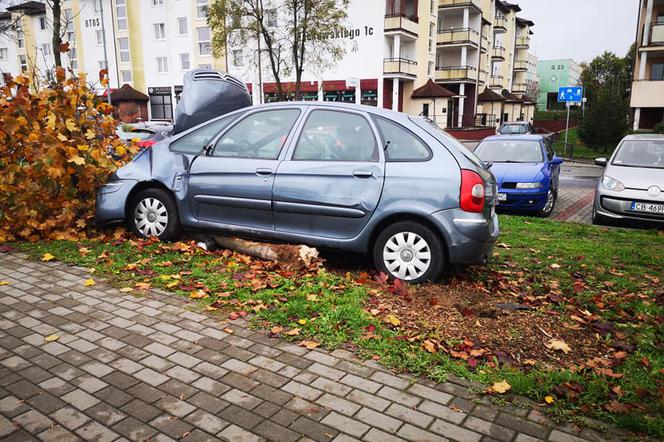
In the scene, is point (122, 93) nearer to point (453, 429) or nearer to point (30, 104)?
point (30, 104)

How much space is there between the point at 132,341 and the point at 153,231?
2.67 m

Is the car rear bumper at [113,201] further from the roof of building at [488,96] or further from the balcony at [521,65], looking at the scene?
the balcony at [521,65]

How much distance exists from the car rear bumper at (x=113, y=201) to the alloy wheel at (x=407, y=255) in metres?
3.28

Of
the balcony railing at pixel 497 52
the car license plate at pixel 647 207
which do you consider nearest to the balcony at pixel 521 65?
the balcony railing at pixel 497 52

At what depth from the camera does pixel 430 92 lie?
41906 millimetres

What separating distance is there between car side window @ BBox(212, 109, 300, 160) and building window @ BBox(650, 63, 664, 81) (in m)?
39.7

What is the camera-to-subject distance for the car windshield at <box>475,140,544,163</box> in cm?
1177

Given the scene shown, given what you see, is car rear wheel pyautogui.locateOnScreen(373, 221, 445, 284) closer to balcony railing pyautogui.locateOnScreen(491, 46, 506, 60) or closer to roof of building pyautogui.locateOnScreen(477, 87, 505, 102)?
roof of building pyautogui.locateOnScreen(477, 87, 505, 102)

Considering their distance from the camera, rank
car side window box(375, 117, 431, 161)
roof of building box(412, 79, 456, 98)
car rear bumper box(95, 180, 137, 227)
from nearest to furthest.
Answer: car side window box(375, 117, 431, 161) < car rear bumper box(95, 180, 137, 227) < roof of building box(412, 79, 456, 98)

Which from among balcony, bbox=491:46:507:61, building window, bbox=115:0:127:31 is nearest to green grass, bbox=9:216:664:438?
building window, bbox=115:0:127:31

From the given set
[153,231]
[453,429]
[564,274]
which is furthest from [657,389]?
[153,231]

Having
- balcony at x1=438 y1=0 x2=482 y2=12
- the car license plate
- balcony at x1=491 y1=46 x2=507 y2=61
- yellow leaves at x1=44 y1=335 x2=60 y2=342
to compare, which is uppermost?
balcony at x1=438 y1=0 x2=482 y2=12

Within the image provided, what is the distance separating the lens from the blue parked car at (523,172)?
35.2 ft

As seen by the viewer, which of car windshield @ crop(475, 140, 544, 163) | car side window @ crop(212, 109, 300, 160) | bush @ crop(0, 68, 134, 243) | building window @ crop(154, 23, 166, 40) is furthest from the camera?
building window @ crop(154, 23, 166, 40)
